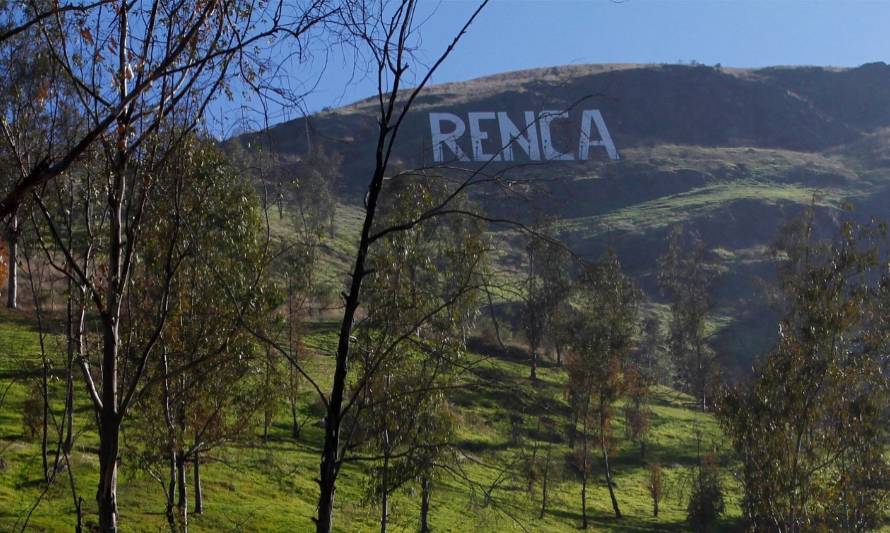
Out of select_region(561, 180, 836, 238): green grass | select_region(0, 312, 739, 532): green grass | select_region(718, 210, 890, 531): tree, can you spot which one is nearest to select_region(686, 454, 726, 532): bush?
select_region(0, 312, 739, 532): green grass

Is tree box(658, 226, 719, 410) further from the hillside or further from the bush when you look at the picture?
the bush

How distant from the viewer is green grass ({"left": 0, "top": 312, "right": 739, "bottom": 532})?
23.1m

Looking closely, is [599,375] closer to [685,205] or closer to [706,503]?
[706,503]

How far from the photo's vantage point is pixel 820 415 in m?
30.0

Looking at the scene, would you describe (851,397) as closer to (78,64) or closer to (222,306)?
(222,306)

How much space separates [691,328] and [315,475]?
5022cm

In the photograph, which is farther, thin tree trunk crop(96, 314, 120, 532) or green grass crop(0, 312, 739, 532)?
green grass crop(0, 312, 739, 532)

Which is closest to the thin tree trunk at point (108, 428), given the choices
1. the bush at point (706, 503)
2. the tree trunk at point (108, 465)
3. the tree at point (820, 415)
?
the tree trunk at point (108, 465)

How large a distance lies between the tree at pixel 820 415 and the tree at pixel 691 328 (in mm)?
38475

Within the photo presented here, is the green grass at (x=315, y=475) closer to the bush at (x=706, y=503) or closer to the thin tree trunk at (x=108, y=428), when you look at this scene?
the bush at (x=706, y=503)

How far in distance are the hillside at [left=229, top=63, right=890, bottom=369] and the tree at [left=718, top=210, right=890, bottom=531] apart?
186 ft

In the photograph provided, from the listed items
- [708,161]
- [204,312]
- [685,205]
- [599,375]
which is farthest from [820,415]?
[708,161]

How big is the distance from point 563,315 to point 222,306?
4857 centimetres

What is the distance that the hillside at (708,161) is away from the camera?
128250 mm
